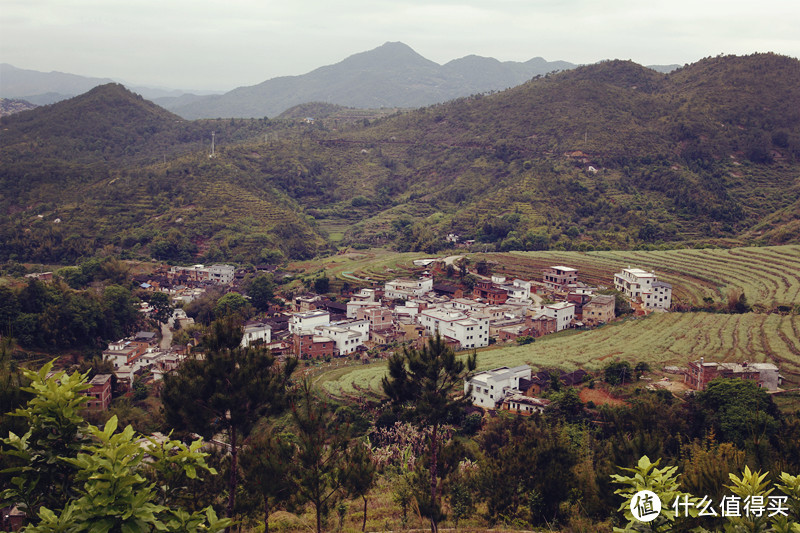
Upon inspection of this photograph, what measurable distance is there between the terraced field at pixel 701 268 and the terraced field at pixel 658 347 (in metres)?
3.52

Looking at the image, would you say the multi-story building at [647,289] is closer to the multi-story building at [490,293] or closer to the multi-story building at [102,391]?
the multi-story building at [490,293]

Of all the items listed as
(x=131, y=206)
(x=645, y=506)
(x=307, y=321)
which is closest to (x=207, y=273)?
(x=307, y=321)

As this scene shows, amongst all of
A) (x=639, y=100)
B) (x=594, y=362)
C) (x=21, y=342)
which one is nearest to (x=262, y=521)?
(x=594, y=362)

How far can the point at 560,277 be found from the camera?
105ft

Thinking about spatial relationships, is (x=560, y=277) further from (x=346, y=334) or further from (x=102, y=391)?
Result: (x=102, y=391)

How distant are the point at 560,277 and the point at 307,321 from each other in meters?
14.7

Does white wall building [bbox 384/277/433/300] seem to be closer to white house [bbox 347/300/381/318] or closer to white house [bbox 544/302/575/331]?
white house [bbox 347/300/381/318]

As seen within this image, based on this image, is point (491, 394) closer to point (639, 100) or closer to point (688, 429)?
point (688, 429)

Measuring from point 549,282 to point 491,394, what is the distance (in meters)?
15.3

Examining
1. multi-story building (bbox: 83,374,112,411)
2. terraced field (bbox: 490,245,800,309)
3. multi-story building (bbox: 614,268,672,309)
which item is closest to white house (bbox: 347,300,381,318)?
terraced field (bbox: 490,245,800,309)

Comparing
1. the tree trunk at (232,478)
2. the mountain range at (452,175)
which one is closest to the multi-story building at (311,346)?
the tree trunk at (232,478)

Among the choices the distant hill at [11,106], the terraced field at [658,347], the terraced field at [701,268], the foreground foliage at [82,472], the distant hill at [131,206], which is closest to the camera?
the foreground foliage at [82,472]

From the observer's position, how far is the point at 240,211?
47719 mm

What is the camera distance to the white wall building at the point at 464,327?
2508 cm
